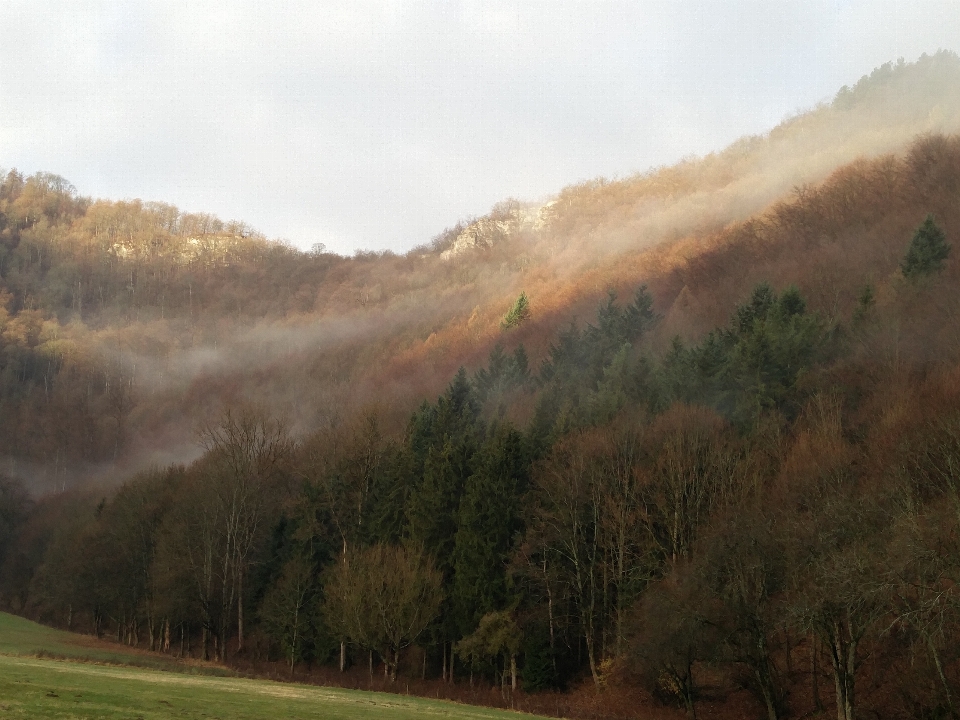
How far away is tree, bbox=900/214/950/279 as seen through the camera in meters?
61.1

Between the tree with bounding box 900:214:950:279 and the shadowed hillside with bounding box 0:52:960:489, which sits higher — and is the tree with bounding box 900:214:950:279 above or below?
below

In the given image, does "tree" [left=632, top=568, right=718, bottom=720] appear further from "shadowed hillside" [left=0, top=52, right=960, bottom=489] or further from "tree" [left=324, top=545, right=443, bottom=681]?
Answer: "shadowed hillside" [left=0, top=52, right=960, bottom=489]

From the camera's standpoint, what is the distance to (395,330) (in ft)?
546

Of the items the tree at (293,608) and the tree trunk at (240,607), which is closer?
the tree at (293,608)

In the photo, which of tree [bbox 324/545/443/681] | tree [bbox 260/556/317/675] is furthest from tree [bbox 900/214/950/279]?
tree [bbox 260/556/317/675]

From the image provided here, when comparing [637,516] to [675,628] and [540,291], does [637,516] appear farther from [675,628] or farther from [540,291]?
[540,291]

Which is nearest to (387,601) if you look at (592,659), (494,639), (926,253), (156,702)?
(494,639)

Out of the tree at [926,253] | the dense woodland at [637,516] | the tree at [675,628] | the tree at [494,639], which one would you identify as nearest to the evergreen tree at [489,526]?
the dense woodland at [637,516]

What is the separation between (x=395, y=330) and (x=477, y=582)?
11825 centimetres

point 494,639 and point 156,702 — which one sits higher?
point 156,702

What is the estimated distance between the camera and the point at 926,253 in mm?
61531

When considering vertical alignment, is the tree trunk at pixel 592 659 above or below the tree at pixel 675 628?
below

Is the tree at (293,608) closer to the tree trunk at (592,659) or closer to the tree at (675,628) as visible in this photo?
the tree trunk at (592,659)

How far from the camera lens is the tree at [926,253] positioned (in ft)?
201
